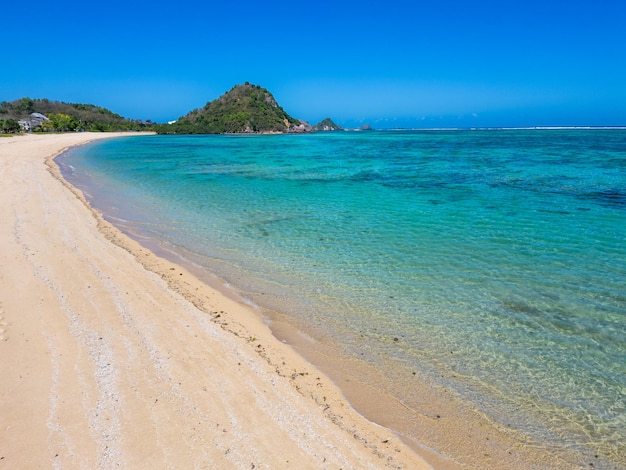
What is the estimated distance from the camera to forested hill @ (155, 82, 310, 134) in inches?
6073

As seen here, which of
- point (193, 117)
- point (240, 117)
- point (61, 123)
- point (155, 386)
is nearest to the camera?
point (155, 386)

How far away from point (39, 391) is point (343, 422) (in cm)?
381

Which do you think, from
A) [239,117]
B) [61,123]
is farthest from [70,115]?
[239,117]

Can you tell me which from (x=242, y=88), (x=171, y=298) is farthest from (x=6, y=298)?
(x=242, y=88)

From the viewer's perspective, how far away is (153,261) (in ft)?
33.7

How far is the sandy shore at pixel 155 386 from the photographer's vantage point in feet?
13.4

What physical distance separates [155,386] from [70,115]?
162903 mm

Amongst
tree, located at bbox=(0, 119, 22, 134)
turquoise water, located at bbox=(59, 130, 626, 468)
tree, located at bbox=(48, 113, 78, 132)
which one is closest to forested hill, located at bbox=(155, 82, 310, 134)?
tree, located at bbox=(48, 113, 78, 132)

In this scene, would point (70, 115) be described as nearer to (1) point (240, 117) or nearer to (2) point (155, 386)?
(1) point (240, 117)

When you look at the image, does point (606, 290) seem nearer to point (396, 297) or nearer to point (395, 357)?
point (396, 297)

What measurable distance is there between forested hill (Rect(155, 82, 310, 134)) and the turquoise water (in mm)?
141171

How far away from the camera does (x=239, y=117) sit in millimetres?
155000

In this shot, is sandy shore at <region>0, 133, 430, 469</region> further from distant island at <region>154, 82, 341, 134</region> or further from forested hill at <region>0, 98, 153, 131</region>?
→ distant island at <region>154, 82, 341, 134</region>

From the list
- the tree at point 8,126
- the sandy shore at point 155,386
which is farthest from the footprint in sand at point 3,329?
the tree at point 8,126
